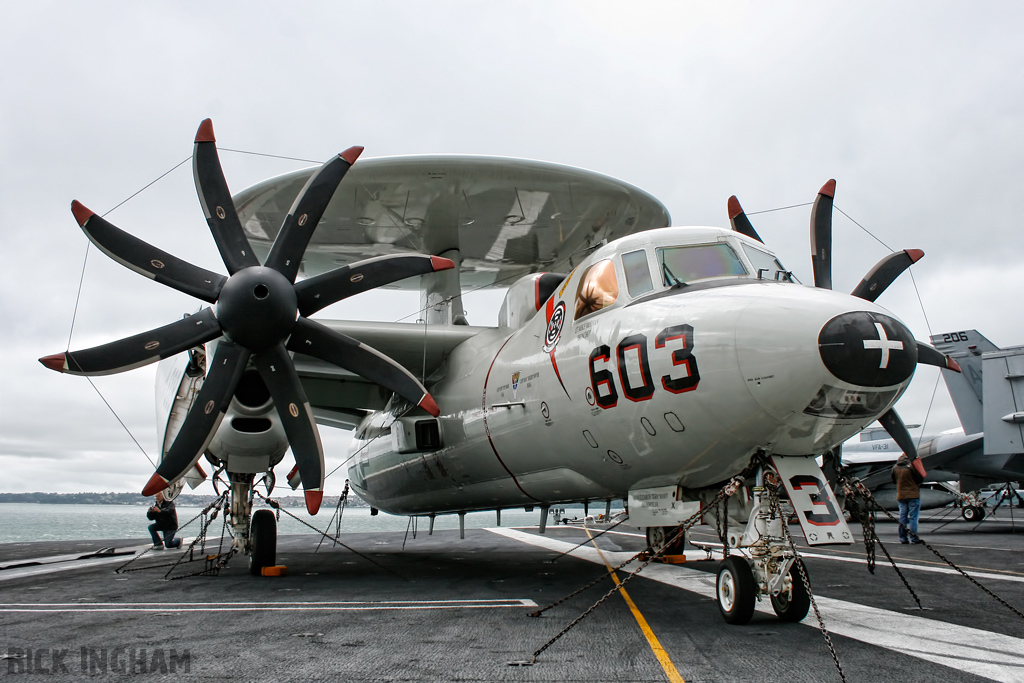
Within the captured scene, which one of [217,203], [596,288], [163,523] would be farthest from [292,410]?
[163,523]

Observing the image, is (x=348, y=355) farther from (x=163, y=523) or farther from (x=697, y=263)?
(x=163, y=523)

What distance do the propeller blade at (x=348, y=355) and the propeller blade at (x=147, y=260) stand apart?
1.27 meters

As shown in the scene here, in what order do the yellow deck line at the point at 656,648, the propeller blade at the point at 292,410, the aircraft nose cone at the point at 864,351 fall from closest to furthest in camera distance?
the yellow deck line at the point at 656,648 < the aircraft nose cone at the point at 864,351 < the propeller blade at the point at 292,410

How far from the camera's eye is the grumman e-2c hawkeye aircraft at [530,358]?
568 cm

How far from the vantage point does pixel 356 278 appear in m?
9.66

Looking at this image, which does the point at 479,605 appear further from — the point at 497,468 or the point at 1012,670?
the point at 1012,670

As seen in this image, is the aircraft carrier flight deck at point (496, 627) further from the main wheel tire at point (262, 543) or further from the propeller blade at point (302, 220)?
the propeller blade at point (302, 220)

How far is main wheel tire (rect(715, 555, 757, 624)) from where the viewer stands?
5.96m

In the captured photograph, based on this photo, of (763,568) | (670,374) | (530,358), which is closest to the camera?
(763,568)

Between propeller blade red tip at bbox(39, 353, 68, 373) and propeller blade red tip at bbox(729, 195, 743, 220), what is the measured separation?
9.00m

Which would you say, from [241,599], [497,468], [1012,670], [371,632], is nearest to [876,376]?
[1012,670]

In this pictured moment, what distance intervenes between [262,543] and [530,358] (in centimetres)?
642

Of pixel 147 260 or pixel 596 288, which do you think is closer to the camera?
pixel 596 288

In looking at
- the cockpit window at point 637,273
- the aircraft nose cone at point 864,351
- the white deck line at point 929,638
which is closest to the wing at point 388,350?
the cockpit window at point 637,273
